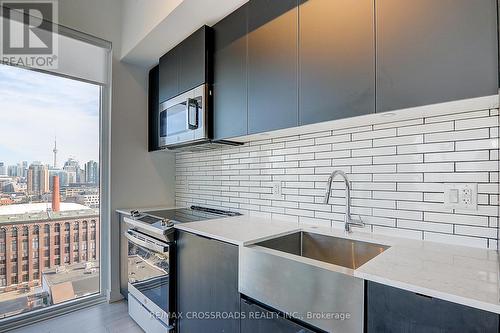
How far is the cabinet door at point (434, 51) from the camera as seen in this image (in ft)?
2.94

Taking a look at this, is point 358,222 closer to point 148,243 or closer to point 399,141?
point 399,141

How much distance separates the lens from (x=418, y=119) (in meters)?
1.32

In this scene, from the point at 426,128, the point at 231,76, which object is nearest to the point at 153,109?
the point at 231,76

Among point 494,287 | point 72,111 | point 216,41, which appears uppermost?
point 216,41

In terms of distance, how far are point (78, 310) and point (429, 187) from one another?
2979 mm

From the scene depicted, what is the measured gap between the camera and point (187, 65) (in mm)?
2121

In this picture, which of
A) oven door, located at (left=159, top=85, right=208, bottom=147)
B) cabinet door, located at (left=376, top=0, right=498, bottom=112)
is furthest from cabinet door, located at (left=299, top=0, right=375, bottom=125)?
oven door, located at (left=159, top=85, right=208, bottom=147)

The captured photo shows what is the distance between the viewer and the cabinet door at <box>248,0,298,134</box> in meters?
1.45

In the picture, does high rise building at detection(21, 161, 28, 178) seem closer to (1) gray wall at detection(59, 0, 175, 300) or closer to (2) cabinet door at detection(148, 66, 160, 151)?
(1) gray wall at detection(59, 0, 175, 300)

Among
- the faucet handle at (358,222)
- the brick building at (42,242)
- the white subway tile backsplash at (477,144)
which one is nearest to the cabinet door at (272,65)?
the faucet handle at (358,222)

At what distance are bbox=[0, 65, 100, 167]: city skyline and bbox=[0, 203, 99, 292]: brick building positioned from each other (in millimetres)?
494

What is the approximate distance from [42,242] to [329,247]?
2.42 m

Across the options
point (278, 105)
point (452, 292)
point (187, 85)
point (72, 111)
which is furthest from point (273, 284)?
point (72, 111)

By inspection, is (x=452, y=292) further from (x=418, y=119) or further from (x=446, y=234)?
(x=418, y=119)
